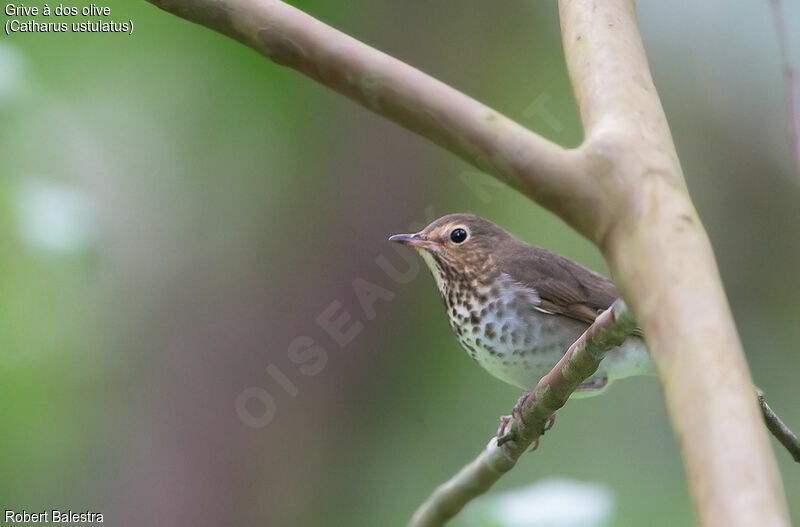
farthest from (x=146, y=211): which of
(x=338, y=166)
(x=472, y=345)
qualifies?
(x=472, y=345)

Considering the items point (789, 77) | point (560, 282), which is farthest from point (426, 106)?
point (560, 282)

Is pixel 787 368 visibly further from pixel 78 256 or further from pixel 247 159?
pixel 78 256

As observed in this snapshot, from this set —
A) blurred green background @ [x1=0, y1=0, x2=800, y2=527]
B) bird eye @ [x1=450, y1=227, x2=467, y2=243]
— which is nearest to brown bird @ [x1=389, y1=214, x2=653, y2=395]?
bird eye @ [x1=450, y1=227, x2=467, y2=243]

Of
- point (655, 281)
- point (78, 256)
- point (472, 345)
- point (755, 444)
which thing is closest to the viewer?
point (755, 444)

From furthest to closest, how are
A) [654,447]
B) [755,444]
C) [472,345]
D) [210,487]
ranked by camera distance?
[654,447], [210,487], [472,345], [755,444]

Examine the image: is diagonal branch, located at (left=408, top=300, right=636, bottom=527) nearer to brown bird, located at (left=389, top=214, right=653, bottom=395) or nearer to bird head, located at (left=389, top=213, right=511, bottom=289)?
brown bird, located at (left=389, top=214, right=653, bottom=395)

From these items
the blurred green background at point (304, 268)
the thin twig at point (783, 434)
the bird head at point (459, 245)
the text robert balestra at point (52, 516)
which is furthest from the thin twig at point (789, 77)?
the text robert balestra at point (52, 516)

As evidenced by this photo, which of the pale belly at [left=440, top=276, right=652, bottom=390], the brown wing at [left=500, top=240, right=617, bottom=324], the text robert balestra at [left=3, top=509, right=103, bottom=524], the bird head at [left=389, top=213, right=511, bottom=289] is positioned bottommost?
the text robert balestra at [left=3, top=509, right=103, bottom=524]
